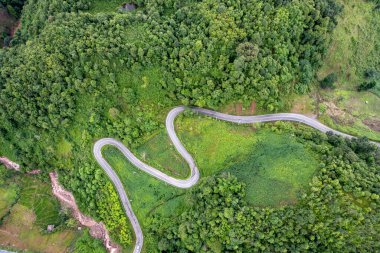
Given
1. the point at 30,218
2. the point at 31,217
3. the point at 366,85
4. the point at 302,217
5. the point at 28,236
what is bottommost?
the point at 28,236

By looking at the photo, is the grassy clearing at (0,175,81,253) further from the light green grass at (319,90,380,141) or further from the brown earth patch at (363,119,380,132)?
the brown earth patch at (363,119,380,132)

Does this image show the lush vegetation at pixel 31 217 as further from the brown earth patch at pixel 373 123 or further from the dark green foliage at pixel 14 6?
the brown earth patch at pixel 373 123

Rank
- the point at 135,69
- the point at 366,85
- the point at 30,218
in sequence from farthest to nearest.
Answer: the point at 366,85 → the point at 30,218 → the point at 135,69

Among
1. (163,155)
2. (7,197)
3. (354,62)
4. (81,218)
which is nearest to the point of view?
(163,155)

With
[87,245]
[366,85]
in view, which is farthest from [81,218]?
[366,85]

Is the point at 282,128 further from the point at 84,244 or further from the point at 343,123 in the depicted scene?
the point at 84,244

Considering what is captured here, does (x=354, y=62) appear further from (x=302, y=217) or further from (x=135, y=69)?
(x=135, y=69)

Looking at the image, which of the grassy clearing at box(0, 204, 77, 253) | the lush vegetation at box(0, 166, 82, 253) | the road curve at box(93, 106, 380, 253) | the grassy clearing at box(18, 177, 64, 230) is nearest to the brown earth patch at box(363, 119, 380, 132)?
the road curve at box(93, 106, 380, 253)
